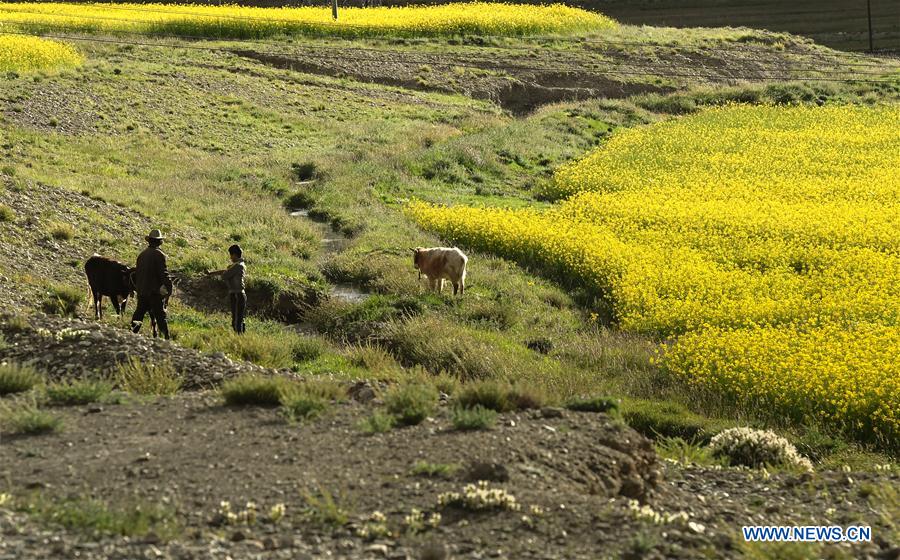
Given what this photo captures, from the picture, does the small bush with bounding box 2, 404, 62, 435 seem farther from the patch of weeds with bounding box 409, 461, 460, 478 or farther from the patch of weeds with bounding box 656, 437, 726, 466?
the patch of weeds with bounding box 656, 437, 726, 466

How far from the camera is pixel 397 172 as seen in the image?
125ft

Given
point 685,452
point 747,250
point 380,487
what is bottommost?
point 685,452

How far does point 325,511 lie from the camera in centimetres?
1014

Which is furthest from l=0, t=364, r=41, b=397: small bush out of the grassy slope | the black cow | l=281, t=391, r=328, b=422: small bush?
the black cow

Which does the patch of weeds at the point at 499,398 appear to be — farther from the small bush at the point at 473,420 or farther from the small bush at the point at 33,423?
the small bush at the point at 33,423

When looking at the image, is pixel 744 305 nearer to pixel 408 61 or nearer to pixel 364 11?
pixel 408 61

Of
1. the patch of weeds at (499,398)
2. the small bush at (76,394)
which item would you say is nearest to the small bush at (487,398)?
the patch of weeds at (499,398)

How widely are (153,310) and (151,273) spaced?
24.7 inches

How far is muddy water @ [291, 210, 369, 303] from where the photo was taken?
944 inches

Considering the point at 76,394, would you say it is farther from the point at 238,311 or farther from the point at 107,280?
the point at 107,280

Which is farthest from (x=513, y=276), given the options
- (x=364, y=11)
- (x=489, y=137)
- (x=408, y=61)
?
(x=364, y=11)

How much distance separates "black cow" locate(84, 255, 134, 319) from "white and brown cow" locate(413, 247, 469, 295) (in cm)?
611

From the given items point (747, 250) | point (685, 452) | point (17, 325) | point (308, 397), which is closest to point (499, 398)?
point (308, 397)

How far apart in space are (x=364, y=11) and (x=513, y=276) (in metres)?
56.9
